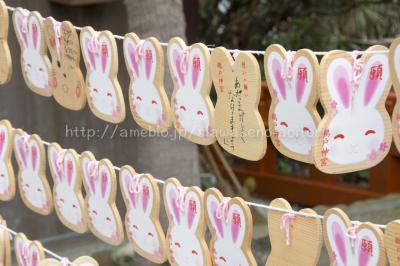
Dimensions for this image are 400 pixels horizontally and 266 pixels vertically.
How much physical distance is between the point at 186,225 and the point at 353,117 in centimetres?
49

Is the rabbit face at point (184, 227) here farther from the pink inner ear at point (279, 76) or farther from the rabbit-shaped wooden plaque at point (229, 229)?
the pink inner ear at point (279, 76)

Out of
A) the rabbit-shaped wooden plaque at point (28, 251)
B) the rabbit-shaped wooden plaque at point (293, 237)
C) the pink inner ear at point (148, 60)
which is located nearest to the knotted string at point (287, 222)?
the rabbit-shaped wooden plaque at point (293, 237)

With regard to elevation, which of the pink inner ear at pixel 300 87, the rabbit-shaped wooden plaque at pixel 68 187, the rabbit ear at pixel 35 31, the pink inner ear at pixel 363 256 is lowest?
the rabbit-shaped wooden plaque at pixel 68 187

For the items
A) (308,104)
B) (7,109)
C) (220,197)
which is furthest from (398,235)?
(7,109)

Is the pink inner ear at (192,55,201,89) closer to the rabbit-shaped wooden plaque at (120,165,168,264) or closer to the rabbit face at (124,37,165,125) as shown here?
the rabbit face at (124,37,165,125)

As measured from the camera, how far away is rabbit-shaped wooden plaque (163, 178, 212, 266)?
1533 millimetres

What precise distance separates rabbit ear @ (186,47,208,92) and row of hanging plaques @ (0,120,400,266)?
0.72 ft

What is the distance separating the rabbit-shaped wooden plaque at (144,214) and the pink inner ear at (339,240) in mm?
462

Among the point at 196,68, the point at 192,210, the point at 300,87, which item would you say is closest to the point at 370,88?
the point at 300,87

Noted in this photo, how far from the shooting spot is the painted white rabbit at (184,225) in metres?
1.54

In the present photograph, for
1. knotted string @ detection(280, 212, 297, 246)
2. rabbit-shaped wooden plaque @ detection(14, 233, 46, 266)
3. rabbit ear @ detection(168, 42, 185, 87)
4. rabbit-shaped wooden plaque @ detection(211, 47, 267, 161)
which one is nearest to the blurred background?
rabbit ear @ detection(168, 42, 185, 87)

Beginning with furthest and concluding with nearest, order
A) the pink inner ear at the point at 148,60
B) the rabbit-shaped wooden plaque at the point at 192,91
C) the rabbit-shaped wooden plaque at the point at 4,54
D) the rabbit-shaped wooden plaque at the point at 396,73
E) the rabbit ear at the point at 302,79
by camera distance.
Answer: the rabbit-shaped wooden plaque at the point at 4,54, the pink inner ear at the point at 148,60, the rabbit-shaped wooden plaque at the point at 192,91, the rabbit ear at the point at 302,79, the rabbit-shaped wooden plaque at the point at 396,73

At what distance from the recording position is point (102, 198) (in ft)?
5.80

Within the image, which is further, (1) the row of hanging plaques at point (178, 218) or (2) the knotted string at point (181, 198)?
(2) the knotted string at point (181, 198)
